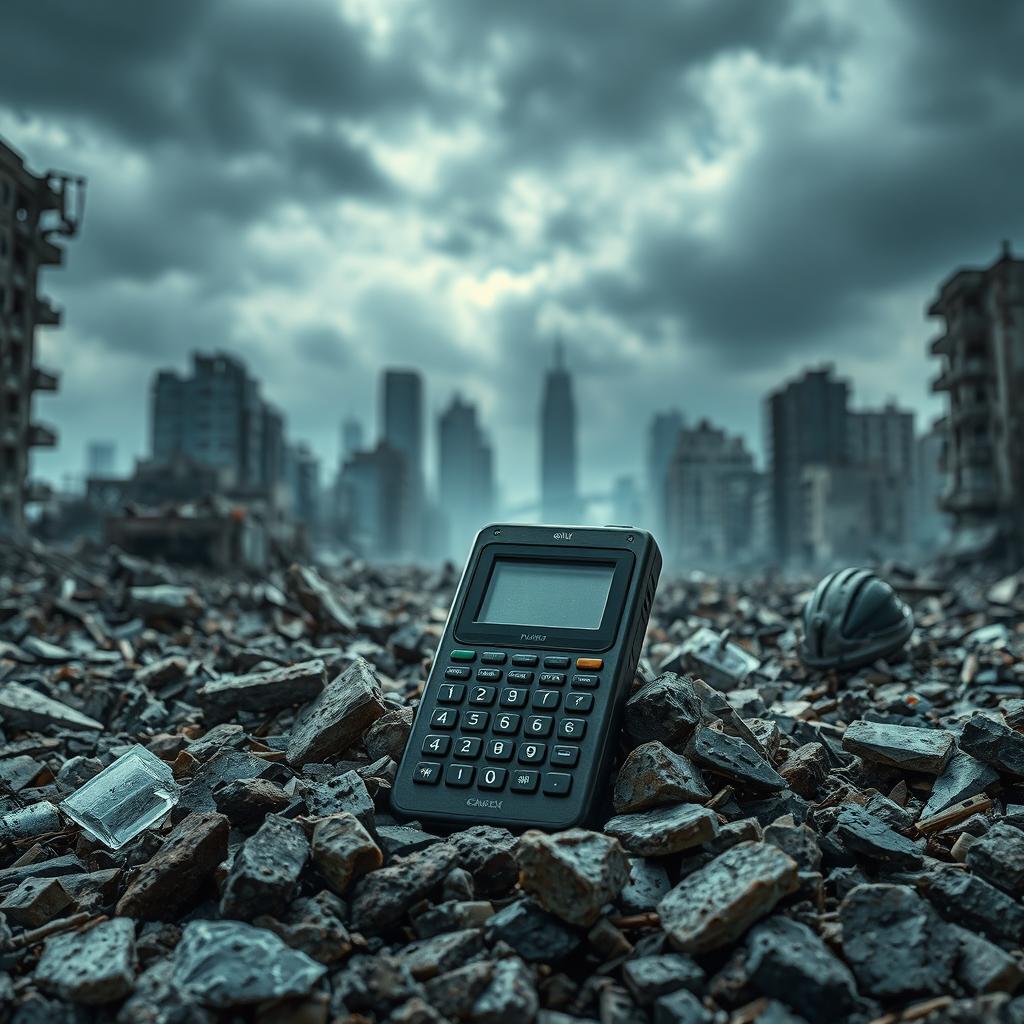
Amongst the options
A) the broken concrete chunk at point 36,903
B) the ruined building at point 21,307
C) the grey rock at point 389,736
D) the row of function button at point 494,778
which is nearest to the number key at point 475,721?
the row of function button at point 494,778

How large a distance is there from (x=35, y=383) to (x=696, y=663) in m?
26.2

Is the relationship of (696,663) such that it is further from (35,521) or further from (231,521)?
(35,521)

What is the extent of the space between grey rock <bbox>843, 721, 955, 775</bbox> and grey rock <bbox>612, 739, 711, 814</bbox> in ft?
2.76

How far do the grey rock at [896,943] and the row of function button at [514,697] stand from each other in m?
0.86

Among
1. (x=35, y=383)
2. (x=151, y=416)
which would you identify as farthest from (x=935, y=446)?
(x=35, y=383)

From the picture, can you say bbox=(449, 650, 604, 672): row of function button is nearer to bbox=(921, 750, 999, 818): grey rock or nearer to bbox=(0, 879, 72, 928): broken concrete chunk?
bbox=(921, 750, 999, 818): grey rock

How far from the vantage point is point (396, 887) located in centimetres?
179

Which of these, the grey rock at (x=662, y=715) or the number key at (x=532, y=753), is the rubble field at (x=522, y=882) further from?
the number key at (x=532, y=753)

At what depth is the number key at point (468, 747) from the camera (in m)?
2.27

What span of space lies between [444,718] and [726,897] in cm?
100

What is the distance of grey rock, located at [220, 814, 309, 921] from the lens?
5.63 ft

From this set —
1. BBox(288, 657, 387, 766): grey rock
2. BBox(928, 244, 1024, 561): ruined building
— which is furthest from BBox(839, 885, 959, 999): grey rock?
BBox(928, 244, 1024, 561): ruined building

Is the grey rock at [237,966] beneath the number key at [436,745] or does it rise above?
beneath

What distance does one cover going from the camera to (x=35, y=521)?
153ft
